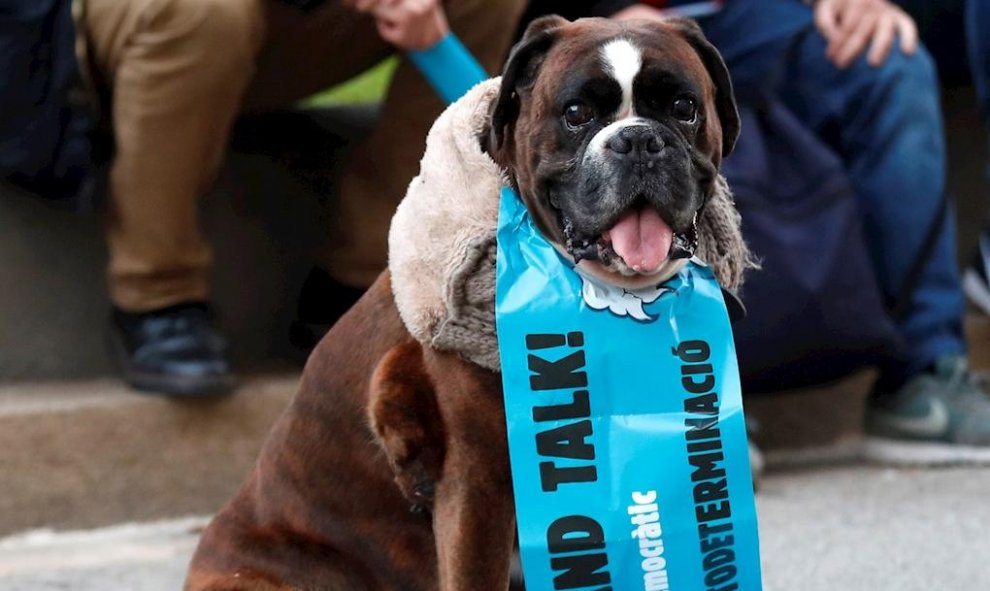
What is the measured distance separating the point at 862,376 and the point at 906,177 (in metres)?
0.65

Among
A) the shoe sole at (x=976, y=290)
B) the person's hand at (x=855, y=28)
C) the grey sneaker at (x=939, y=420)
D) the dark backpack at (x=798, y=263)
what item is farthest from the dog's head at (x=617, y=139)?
the shoe sole at (x=976, y=290)

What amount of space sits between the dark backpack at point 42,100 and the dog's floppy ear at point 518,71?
1353 mm

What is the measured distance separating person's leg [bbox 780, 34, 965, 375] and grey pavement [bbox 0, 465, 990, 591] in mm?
521

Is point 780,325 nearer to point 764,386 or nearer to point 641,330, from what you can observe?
point 764,386

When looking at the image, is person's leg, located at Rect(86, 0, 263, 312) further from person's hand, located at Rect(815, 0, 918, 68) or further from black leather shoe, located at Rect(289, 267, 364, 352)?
person's hand, located at Rect(815, 0, 918, 68)

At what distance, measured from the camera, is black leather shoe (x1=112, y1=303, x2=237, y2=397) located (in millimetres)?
3344

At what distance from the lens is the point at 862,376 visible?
4.11 meters

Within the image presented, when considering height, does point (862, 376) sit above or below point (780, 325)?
below

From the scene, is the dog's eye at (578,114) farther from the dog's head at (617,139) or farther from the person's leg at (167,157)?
the person's leg at (167,157)

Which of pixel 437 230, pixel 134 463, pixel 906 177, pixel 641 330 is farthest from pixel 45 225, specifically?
pixel 906 177

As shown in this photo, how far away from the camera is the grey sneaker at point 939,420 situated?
384 centimetres

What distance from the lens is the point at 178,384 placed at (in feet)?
10.9

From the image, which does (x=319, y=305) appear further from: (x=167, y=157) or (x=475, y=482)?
(x=475, y=482)

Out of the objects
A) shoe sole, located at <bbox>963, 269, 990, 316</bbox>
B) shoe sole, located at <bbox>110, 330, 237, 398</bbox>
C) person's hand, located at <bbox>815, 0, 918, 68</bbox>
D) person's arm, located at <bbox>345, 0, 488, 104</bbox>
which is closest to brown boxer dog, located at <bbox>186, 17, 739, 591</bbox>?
person's arm, located at <bbox>345, 0, 488, 104</bbox>
